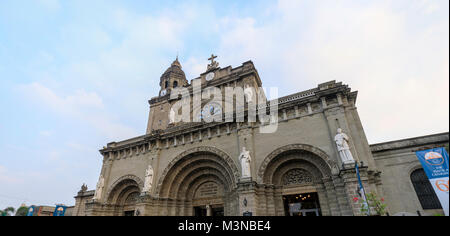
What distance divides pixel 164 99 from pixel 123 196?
15.3 meters

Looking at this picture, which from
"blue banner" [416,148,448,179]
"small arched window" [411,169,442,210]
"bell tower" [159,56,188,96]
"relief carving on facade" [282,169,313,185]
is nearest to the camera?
"blue banner" [416,148,448,179]

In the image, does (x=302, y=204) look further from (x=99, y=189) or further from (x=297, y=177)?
(x=99, y=189)

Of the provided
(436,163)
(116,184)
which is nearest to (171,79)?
(116,184)

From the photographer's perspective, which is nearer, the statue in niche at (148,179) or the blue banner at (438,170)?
the blue banner at (438,170)

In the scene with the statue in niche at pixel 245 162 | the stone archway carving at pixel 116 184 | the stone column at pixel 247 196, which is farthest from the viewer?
the stone archway carving at pixel 116 184

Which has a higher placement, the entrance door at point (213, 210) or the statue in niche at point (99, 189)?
the statue in niche at point (99, 189)

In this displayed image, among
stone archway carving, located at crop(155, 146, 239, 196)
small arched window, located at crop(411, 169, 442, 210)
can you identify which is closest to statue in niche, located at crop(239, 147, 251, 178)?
stone archway carving, located at crop(155, 146, 239, 196)

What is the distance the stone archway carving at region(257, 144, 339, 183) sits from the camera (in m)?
14.6

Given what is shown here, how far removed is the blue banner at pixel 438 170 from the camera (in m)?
6.17

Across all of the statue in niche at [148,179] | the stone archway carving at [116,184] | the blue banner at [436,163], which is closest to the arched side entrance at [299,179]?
the blue banner at [436,163]

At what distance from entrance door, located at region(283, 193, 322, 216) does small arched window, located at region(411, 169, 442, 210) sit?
6.07 metres

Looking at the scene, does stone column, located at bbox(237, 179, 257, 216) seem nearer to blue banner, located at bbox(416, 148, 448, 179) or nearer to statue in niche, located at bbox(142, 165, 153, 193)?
statue in niche, located at bbox(142, 165, 153, 193)

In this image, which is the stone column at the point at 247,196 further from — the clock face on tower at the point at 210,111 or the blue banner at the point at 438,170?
the clock face on tower at the point at 210,111

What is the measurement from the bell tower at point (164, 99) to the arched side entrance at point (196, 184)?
36.1 ft
